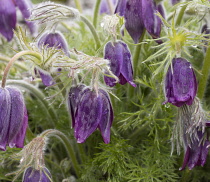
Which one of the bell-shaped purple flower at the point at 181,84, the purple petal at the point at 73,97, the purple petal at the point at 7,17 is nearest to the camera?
the bell-shaped purple flower at the point at 181,84

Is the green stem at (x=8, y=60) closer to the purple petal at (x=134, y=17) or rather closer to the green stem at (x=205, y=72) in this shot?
the purple petal at (x=134, y=17)

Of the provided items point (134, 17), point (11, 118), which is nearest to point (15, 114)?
Answer: point (11, 118)

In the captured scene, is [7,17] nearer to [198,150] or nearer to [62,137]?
[62,137]

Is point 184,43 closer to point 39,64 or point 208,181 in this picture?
point 39,64

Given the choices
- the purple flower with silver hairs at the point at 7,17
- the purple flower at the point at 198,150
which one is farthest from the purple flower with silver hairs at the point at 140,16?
the purple flower with silver hairs at the point at 7,17

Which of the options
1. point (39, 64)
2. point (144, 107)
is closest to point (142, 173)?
point (144, 107)
